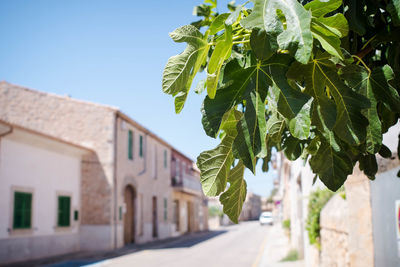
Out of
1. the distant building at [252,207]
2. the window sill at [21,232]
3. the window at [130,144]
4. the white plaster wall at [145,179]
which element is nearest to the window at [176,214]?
the white plaster wall at [145,179]

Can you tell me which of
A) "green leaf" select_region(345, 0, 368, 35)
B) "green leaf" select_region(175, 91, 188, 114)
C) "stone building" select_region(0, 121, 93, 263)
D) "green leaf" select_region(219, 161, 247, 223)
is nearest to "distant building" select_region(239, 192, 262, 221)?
"stone building" select_region(0, 121, 93, 263)

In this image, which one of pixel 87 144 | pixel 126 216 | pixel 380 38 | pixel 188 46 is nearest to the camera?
pixel 188 46

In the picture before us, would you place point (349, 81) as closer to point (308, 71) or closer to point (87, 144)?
point (308, 71)

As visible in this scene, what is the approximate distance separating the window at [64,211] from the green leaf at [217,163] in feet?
55.6

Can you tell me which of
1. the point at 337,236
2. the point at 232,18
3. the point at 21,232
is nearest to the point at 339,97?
the point at 232,18

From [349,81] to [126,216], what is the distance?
22.5m

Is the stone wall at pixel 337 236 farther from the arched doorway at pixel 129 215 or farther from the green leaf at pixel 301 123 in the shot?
the arched doorway at pixel 129 215

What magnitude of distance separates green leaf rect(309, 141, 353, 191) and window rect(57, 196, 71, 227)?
1700cm

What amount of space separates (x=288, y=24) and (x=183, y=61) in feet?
1.17

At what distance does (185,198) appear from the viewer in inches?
1431

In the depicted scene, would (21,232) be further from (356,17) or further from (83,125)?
(356,17)

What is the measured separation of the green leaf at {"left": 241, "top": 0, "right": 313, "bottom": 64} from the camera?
102 centimetres

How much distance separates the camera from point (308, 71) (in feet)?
4.14

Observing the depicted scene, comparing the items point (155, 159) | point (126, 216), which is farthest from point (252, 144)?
point (155, 159)
